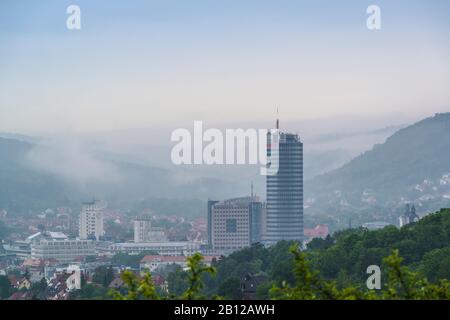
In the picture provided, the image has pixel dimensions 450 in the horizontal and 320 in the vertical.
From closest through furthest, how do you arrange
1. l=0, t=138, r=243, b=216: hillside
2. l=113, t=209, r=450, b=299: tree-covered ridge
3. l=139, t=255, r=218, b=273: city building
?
l=113, t=209, r=450, b=299: tree-covered ridge
l=139, t=255, r=218, b=273: city building
l=0, t=138, r=243, b=216: hillside

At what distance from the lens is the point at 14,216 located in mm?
55531

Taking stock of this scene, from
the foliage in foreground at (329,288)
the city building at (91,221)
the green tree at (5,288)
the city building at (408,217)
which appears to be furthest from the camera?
the city building at (91,221)

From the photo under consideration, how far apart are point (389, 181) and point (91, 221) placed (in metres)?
16.0

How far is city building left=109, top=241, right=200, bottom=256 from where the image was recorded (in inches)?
2098

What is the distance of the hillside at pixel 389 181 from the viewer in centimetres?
5688

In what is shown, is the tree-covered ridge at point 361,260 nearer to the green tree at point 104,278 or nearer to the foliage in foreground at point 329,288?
the green tree at point 104,278

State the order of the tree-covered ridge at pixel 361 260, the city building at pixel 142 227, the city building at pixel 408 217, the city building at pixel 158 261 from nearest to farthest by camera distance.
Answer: the tree-covered ridge at pixel 361 260
the city building at pixel 158 261
the city building at pixel 408 217
the city building at pixel 142 227

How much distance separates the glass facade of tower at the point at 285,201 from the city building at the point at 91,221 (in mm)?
7238

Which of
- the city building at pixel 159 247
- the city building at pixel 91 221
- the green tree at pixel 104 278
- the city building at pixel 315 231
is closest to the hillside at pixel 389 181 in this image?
the city building at pixel 315 231

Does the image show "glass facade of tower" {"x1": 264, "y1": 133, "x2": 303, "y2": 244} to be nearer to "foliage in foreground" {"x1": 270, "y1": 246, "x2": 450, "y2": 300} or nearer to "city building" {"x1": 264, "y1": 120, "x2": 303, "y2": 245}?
"city building" {"x1": 264, "y1": 120, "x2": 303, "y2": 245}

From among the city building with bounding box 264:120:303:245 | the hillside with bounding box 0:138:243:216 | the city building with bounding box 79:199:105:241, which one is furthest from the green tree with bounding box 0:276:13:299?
the city building with bounding box 264:120:303:245

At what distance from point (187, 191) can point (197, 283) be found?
45.0 metres

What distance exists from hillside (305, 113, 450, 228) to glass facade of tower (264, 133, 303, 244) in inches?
46.9

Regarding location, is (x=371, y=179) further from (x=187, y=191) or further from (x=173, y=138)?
(x=173, y=138)
